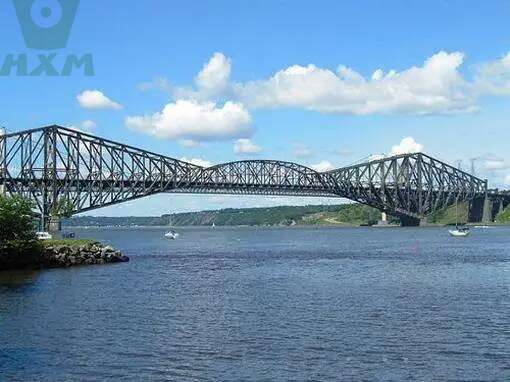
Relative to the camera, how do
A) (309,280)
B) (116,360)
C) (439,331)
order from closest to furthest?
(116,360) → (439,331) → (309,280)

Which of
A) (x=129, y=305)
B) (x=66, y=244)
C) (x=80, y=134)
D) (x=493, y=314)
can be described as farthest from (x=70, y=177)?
(x=493, y=314)

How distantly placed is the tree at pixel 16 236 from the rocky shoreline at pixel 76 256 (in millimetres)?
1247

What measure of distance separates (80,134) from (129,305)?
439 ft

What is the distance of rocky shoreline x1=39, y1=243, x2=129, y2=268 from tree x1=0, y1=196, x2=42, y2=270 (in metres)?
1.25

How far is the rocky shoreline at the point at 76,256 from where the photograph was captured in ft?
226

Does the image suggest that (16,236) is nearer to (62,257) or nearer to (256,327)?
(62,257)

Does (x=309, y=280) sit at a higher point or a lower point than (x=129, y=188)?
lower

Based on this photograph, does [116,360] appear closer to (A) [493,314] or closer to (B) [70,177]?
Result: (A) [493,314]

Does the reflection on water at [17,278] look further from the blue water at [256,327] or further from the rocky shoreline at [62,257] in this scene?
the rocky shoreline at [62,257]

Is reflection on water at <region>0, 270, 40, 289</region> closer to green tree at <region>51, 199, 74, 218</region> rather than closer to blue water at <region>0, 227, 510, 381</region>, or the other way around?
blue water at <region>0, 227, 510, 381</region>

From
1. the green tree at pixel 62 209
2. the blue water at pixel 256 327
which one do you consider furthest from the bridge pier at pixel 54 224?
the blue water at pixel 256 327

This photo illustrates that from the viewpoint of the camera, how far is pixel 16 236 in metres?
66.2

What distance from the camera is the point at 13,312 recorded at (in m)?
38.0

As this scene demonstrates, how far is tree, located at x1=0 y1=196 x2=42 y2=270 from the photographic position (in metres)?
65.1
